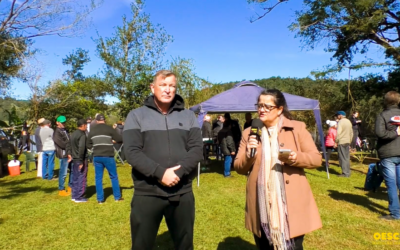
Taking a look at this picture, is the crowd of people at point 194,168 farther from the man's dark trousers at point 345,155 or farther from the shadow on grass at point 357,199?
the man's dark trousers at point 345,155

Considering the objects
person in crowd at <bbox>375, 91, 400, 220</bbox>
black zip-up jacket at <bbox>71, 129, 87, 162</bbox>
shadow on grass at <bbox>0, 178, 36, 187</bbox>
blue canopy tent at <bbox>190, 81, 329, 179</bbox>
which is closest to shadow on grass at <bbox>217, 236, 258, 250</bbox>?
person in crowd at <bbox>375, 91, 400, 220</bbox>

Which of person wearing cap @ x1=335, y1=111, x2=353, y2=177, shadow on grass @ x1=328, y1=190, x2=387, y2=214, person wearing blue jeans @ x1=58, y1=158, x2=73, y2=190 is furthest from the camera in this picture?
person wearing cap @ x1=335, y1=111, x2=353, y2=177

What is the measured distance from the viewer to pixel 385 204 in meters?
5.89

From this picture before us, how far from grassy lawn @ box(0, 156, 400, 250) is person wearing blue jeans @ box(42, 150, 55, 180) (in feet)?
3.76

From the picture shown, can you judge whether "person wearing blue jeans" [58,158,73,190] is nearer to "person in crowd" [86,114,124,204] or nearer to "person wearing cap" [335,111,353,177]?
"person in crowd" [86,114,124,204]

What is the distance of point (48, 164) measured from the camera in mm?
9398

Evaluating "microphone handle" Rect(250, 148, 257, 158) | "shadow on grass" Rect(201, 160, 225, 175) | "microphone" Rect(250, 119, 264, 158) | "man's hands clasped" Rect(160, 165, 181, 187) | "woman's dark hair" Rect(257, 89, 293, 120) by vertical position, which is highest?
"woman's dark hair" Rect(257, 89, 293, 120)

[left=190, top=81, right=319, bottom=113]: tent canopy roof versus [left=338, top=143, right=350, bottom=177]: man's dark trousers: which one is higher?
[left=190, top=81, right=319, bottom=113]: tent canopy roof

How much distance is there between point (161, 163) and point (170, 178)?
0.17 m

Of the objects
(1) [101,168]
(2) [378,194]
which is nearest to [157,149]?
(1) [101,168]

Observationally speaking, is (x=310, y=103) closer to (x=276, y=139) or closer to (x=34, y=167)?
(x=276, y=139)

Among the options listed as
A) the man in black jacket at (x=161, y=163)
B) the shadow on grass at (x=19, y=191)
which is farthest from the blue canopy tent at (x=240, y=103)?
the man in black jacket at (x=161, y=163)

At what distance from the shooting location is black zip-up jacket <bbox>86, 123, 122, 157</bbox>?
19.7 ft

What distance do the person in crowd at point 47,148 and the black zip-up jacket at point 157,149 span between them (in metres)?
7.63
